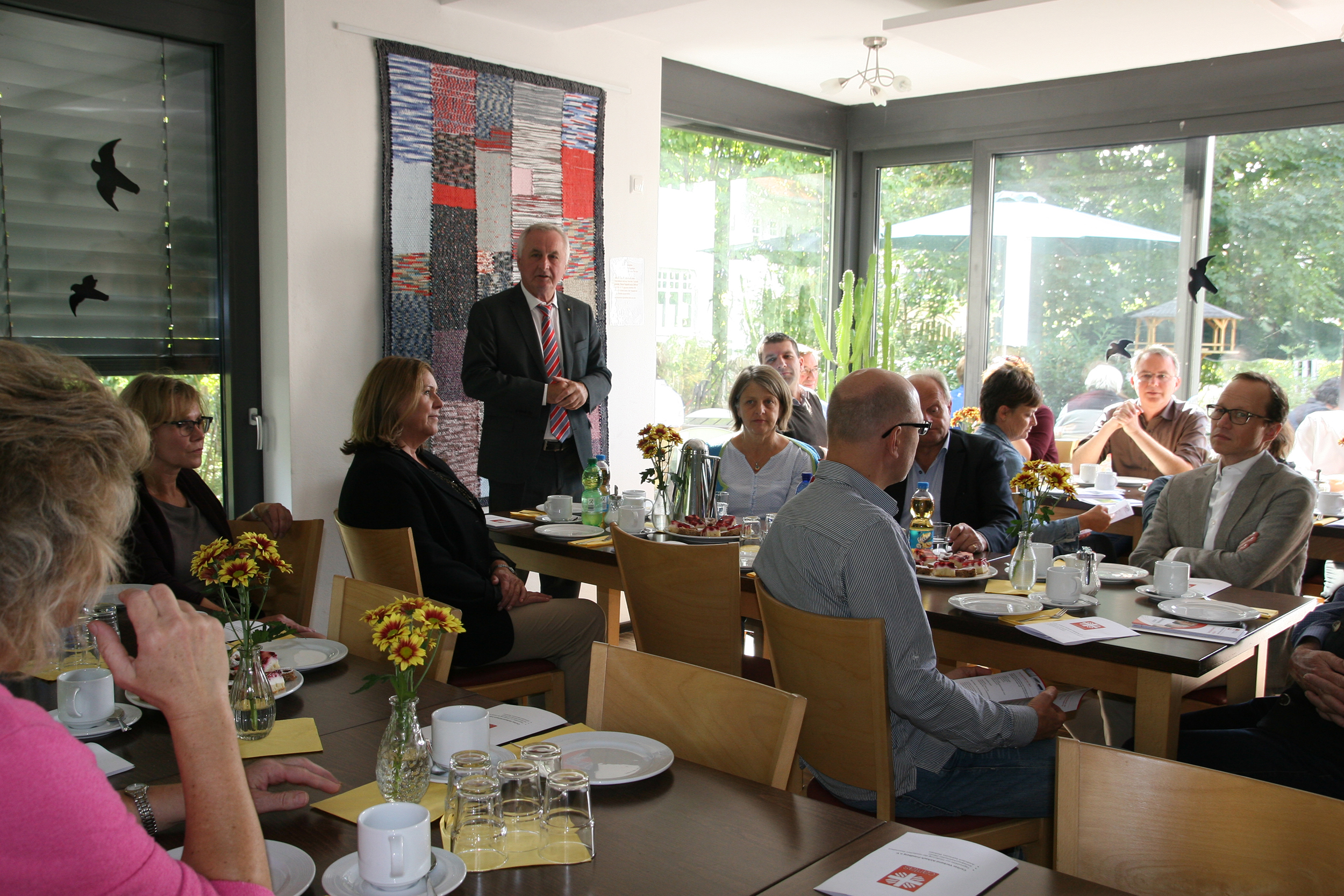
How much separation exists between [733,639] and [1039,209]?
190 inches

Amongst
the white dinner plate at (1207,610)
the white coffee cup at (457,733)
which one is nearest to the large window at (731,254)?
the white dinner plate at (1207,610)

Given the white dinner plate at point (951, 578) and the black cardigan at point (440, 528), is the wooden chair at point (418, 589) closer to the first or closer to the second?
the black cardigan at point (440, 528)

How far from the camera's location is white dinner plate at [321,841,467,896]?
3.89 feet

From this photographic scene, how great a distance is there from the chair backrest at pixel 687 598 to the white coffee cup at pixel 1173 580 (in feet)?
3.47

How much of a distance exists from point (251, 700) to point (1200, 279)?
227 inches

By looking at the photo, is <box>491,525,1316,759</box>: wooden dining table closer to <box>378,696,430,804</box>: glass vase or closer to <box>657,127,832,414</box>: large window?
<box>378,696,430,804</box>: glass vase

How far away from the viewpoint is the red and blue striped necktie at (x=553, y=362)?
14.2 feet

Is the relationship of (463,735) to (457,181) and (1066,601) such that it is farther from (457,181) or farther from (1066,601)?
(457,181)

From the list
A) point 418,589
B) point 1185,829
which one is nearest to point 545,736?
point 1185,829

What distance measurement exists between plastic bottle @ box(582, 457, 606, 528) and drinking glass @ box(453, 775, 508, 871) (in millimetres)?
2382

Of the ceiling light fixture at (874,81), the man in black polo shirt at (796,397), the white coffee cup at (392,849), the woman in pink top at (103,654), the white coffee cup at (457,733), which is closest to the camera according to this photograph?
the woman in pink top at (103,654)

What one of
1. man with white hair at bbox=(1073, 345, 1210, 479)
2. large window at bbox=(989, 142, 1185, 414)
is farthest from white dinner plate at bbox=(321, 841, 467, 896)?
large window at bbox=(989, 142, 1185, 414)

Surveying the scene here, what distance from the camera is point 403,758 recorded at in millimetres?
1411

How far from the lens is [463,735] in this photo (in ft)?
4.98
